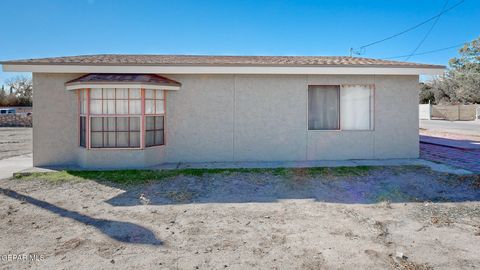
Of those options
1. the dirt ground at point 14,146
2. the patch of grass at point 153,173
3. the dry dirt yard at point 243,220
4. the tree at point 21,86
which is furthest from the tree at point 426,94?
the tree at point 21,86

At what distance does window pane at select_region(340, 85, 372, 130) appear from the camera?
371 inches

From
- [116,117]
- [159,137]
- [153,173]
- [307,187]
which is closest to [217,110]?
[159,137]

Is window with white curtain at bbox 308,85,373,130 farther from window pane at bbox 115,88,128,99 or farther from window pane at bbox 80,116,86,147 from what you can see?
window pane at bbox 80,116,86,147

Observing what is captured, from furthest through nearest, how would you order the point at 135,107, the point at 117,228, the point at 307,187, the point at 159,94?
the point at 159,94, the point at 135,107, the point at 307,187, the point at 117,228

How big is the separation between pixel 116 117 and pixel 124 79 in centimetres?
117

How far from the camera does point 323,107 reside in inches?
371

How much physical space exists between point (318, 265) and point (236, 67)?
6.37m

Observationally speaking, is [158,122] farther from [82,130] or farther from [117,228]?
[117,228]

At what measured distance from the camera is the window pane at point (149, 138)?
337 inches

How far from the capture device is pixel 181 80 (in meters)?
8.95

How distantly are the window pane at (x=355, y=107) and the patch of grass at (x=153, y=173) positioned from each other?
1.80 meters

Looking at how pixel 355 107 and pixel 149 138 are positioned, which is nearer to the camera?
pixel 149 138

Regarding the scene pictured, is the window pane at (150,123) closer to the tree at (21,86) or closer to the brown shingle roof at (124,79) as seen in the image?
the brown shingle roof at (124,79)

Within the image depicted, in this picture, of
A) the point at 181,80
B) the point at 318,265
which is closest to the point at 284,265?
the point at 318,265
